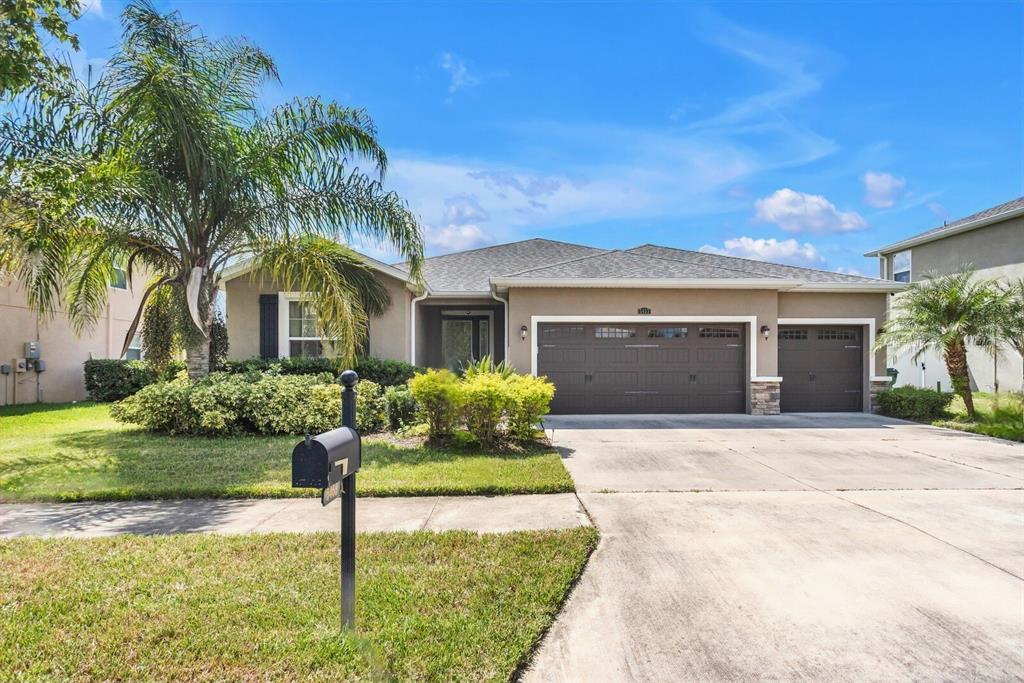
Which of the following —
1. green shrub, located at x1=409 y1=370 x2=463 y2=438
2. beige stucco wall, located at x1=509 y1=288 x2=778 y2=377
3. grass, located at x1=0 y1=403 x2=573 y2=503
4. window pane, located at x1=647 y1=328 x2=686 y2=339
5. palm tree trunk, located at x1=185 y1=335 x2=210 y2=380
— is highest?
beige stucco wall, located at x1=509 y1=288 x2=778 y2=377

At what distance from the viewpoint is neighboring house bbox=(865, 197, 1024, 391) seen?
1456 centimetres

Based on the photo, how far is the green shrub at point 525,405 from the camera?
8.26 metres

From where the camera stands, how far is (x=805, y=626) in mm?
3062

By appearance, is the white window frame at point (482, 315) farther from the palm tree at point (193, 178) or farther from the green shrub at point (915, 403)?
the green shrub at point (915, 403)

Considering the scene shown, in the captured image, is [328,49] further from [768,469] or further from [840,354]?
[840,354]

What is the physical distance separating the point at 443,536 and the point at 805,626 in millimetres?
2577

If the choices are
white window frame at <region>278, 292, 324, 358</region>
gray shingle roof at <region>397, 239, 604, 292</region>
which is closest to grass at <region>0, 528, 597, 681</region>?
white window frame at <region>278, 292, 324, 358</region>

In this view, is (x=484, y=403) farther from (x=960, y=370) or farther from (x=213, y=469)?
(x=960, y=370)

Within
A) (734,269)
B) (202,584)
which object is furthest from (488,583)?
(734,269)

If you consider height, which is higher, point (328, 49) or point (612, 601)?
point (328, 49)

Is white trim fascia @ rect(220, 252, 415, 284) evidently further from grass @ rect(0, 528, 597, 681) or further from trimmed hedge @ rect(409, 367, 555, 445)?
grass @ rect(0, 528, 597, 681)

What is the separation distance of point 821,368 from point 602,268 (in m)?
6.13

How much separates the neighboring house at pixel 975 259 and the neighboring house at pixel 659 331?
4.83 ft

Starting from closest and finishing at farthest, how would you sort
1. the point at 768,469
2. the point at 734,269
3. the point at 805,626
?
the point at 805,626
the point at 768,469
the point at 734,269
